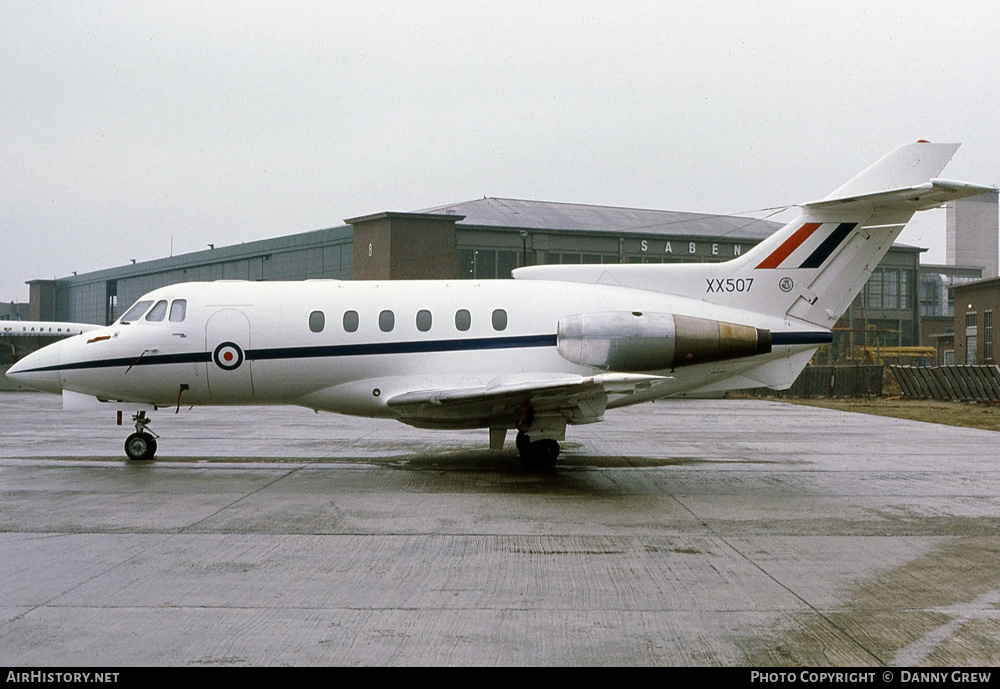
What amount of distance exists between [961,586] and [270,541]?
21.5ft

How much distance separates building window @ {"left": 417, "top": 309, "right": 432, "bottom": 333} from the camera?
595 inches

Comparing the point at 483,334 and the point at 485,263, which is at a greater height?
the point at 485,263

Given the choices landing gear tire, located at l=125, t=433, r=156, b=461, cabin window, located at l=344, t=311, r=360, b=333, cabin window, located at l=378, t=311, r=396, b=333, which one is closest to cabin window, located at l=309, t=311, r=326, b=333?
cabin window, located at l=344, t=311, r=360, b=333

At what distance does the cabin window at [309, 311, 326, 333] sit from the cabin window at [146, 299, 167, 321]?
8.41ft

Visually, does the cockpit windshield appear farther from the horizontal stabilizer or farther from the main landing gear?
the horizontal stabilizer

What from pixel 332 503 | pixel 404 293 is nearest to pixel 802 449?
pixel 404 293

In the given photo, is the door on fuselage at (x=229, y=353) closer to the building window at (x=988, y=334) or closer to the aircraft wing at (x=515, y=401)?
the aircraft wing at (x=515, y=401)

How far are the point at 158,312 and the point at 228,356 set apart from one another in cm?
155

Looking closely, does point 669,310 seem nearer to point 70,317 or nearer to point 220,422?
point 220,422

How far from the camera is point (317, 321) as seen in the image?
598 inches

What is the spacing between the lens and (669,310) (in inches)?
607

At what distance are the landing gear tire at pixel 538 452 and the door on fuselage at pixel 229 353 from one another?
474 cm

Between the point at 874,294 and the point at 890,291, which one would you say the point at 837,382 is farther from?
the point at 890,291

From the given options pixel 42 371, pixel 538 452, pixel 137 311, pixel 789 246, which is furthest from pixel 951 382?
pixel 42 371
